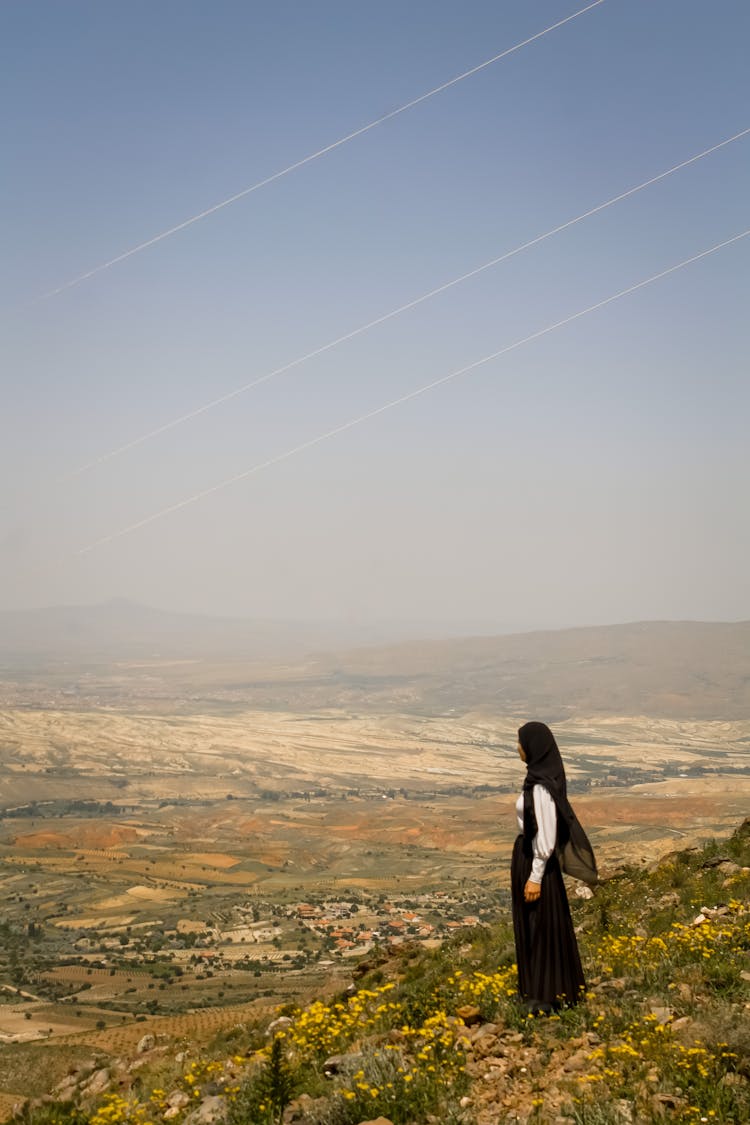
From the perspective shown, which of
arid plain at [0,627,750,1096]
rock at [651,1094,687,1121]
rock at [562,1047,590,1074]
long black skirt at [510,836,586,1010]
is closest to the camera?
rock at [651,1094,687,1121]

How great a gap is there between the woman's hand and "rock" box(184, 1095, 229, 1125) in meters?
2.60

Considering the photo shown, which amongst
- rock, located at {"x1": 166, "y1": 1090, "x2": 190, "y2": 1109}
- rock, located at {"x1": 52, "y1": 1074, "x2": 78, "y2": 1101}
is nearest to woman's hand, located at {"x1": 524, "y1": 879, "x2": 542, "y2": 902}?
rock, located at {"x1": 166, "y1": 1090, "x2": 190, "y2": 1109}

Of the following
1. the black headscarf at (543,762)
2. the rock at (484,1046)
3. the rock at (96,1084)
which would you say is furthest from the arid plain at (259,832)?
the black headscarf at (543,762)

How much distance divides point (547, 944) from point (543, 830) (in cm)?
90

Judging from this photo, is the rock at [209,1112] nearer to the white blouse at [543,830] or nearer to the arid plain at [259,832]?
the white blouse at [543,830]

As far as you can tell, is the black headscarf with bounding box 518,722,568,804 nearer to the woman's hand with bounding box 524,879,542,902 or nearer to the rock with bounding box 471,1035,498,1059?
the woman's hand with bounding box 524,879,542,902

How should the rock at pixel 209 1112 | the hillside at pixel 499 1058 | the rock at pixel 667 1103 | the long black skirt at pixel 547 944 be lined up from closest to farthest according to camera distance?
the rock at pixel 667 1103
the hillside at pixel 499 1058
the rock at pixel 209 1112
the long black skirt at pixel 547 944

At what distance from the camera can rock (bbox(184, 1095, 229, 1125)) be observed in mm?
5926

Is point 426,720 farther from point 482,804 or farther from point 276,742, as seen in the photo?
point 482,804

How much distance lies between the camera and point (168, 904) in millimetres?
52812

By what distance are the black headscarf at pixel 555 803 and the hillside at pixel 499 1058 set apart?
1.06 metres

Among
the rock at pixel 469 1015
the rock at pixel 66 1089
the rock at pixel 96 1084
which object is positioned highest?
the rock at pixel 469 1015

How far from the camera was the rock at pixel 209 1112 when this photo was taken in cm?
593

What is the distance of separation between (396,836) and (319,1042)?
2925 inches
